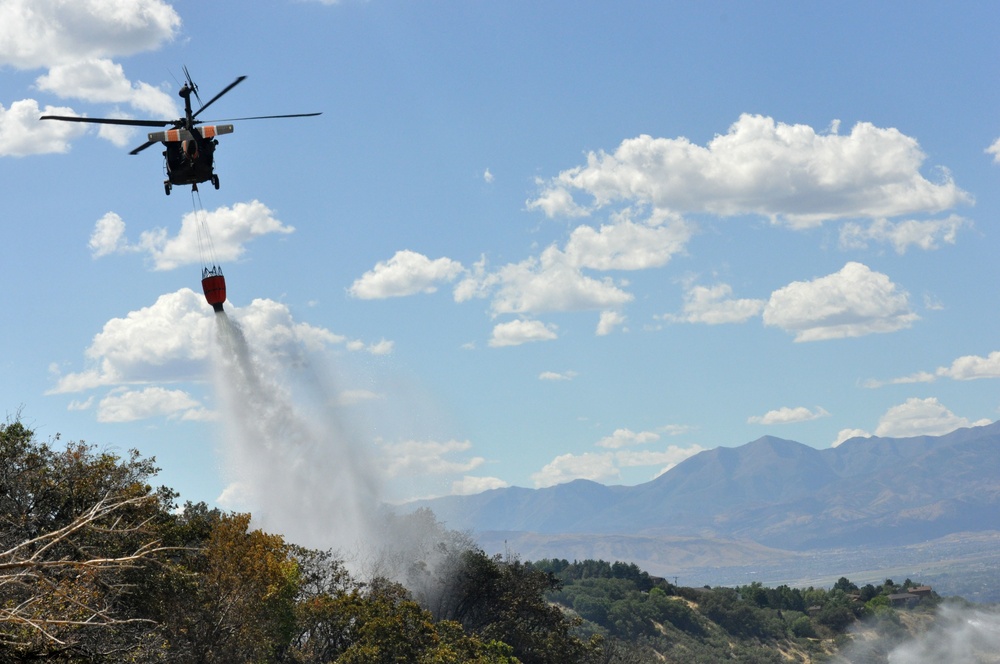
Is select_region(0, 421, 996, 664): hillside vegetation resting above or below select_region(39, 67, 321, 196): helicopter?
below

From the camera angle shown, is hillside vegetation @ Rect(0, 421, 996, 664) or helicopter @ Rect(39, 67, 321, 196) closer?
hillside vegetation @ Rect(0, 421, 996, 664)

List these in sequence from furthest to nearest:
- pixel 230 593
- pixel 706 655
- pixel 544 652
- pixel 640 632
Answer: pixel 640 632, pixel 706 655, pixel 544 652, pixel 230 593

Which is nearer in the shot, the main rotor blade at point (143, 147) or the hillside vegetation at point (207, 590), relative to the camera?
the hillside vegetation at point (207, 590)

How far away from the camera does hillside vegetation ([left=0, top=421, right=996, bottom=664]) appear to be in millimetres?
18188

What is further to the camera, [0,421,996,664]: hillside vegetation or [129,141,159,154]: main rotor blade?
[129,141,159,154]: main rotor blade

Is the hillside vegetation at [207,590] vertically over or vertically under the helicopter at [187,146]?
under

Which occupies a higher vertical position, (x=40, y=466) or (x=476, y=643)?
(x=40, y=466)

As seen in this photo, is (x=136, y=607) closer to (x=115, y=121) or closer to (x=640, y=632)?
(x=115, y=121)

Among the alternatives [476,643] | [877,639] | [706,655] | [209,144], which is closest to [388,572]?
[476,643]

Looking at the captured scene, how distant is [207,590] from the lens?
162ft

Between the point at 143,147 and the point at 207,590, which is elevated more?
the point at 143,147

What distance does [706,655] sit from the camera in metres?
162

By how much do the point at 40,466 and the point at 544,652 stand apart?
4760 cm

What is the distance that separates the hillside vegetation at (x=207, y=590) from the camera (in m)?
18.2
